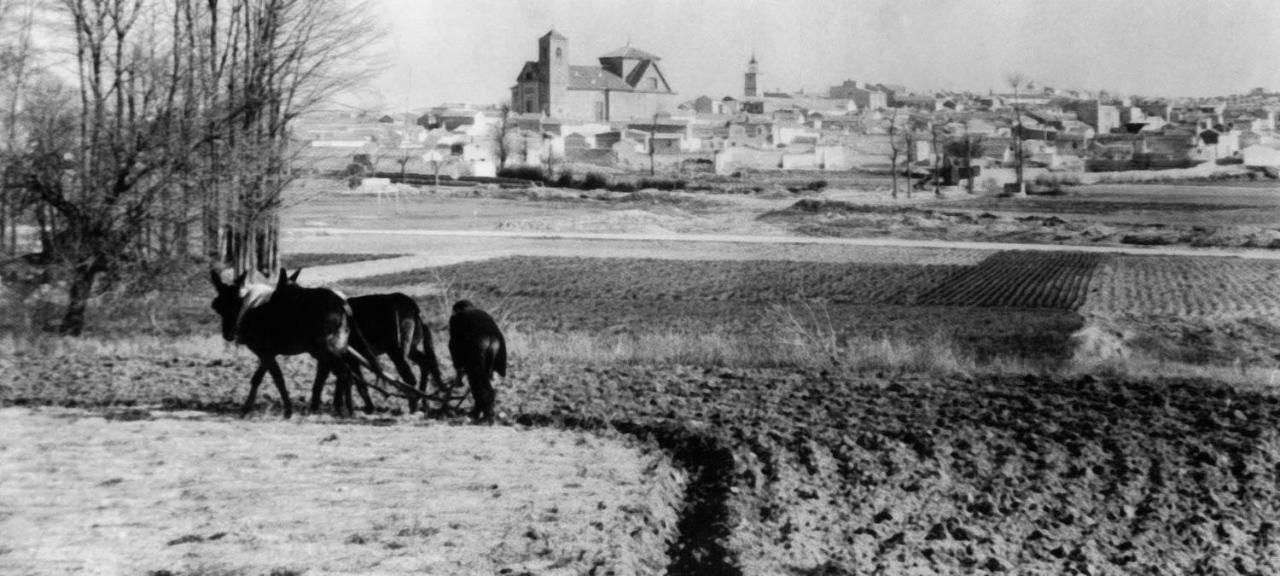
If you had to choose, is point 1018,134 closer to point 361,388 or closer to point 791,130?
point 791,130

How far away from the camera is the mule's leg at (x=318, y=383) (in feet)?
23.1

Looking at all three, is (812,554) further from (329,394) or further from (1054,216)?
(1054,216)

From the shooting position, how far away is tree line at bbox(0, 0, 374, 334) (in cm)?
965

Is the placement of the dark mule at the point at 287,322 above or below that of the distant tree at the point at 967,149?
below

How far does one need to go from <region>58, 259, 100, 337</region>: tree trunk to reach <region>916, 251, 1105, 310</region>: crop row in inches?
284

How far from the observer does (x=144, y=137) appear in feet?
32.3

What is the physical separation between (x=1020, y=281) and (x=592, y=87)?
17.6 feet

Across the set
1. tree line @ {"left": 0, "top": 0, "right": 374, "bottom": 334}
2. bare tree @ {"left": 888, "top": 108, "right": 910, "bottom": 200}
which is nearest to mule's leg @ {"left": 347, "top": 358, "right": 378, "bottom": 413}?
tree line @ {"left": 0, "top": 0, "right": 374, "bottom": 334}

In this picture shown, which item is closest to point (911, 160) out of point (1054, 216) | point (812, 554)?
point (1054, 216)

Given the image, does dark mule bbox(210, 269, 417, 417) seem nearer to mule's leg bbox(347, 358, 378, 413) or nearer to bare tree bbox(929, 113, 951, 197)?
mule's leg bbox(347, 358, 378, 413)

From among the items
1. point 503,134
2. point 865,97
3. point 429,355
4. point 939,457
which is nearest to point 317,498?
point 429,355

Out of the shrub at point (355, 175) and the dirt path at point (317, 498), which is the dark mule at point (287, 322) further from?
the shrub at point (355, 175)

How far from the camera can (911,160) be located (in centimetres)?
1574

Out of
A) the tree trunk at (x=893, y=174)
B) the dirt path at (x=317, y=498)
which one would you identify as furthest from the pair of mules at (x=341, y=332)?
the tree trunk at (x=893, y=174)
